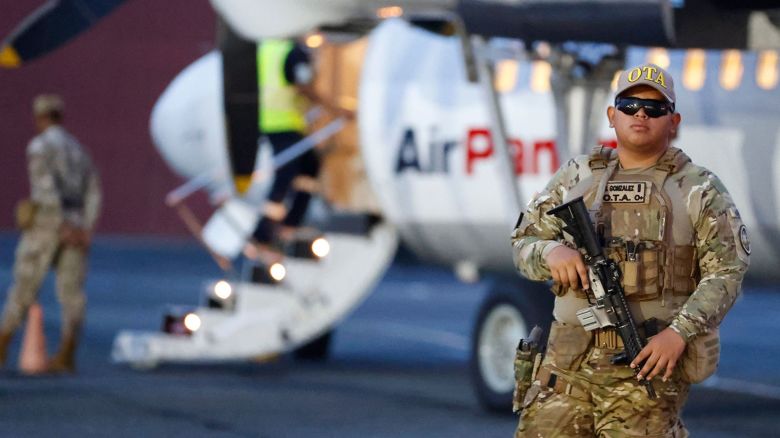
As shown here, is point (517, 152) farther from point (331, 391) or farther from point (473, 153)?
point (331, 391)

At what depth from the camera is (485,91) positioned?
465 inches

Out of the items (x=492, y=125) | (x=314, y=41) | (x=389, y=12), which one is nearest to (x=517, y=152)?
(x=492, y=125)

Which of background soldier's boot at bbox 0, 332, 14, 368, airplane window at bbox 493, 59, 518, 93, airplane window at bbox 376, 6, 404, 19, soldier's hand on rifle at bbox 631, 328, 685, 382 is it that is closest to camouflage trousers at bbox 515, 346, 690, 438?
soldier's hand on rifle at bbox 631, 328, 685, 382

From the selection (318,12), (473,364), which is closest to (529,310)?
(473,364)

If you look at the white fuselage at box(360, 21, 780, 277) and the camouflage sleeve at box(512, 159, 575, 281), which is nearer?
the camouflage sleeve at box(512, 159, 575, 281)

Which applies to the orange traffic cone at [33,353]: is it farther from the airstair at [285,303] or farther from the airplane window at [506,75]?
the airplane window at [506,75]

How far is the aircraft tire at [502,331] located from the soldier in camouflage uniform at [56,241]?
3.40 metres

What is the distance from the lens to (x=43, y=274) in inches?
561

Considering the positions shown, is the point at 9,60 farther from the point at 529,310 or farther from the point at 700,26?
the point at 700,26

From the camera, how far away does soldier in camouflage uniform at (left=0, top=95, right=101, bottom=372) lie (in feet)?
46.3

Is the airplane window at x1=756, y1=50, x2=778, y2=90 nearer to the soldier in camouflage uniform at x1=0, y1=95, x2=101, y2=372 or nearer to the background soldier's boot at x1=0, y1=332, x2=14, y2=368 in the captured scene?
the soldier in camouflage uniform at x1=0, y1=95, x2=101, y2=372

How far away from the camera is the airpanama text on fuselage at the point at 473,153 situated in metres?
12.5

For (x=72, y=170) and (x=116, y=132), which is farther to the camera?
(x=116, y=132)

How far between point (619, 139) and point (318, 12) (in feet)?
17.2
